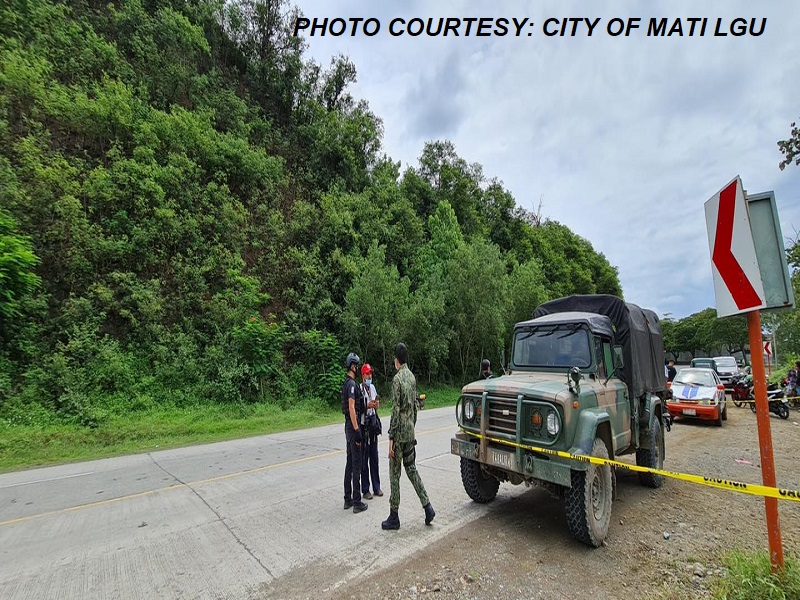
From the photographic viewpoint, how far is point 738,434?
35.4 ft

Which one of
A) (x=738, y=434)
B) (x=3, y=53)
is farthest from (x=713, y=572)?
(x=3, y=53)

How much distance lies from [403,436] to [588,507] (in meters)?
2.07

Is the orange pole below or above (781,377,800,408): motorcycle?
above

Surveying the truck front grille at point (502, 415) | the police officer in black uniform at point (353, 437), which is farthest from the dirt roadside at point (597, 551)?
the police officer in black uniform at point (353, 437)

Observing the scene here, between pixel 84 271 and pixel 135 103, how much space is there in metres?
9.67

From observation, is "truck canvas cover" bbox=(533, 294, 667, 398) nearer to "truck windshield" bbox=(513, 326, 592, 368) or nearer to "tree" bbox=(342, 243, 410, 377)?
"truck windshield" bbox=(513, 326, 592, 368)

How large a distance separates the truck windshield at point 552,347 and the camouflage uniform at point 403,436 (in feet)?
6.84

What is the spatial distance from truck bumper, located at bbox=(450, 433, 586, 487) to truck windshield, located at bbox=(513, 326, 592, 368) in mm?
1571

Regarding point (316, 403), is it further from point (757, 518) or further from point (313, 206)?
point (757, 518)

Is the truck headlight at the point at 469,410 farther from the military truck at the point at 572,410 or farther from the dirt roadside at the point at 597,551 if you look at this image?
the dirt roadside at the point at 597,551

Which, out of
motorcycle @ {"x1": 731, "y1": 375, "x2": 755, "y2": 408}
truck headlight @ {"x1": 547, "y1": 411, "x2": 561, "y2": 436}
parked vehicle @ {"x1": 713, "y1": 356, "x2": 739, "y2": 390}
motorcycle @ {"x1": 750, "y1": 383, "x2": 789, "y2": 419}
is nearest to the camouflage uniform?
truck headlight @ {"x1": 547, "y1": 411, "x2": 561, "y2": 436}

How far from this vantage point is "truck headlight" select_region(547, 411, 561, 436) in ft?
14.2

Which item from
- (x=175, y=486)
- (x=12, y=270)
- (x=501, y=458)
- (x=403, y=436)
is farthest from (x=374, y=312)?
(x=501, y=458)

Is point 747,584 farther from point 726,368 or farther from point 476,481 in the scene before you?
point 726,368
